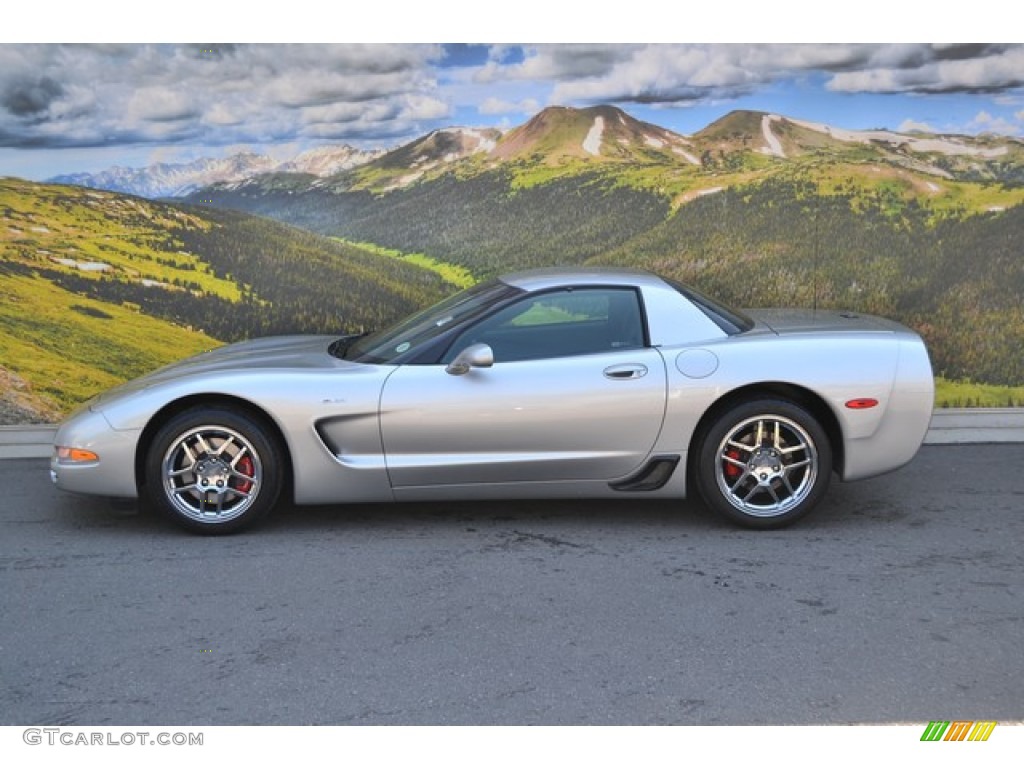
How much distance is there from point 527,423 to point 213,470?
59.9 inches

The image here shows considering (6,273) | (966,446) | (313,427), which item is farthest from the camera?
(6,273)

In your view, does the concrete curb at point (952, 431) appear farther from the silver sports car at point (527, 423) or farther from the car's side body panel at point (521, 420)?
the car's side body panel at point (521, 420)

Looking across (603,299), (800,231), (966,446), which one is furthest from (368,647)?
(800,231)

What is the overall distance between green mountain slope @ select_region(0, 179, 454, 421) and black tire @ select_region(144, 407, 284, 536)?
280 centimetres

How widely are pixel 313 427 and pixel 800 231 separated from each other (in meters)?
4.40

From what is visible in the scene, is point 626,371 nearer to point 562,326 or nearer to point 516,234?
point 562,326

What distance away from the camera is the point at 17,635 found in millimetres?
4590

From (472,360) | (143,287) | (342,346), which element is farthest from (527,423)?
(143,287)

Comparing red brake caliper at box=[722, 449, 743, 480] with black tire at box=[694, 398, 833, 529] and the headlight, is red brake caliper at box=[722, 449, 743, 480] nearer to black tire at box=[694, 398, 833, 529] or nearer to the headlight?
black tire at box=[694, 398, 833, 529]

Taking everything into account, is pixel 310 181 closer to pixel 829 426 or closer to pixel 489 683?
pixel 829 426

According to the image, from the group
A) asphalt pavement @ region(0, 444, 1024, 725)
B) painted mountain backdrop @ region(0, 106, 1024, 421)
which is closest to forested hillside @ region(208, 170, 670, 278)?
painted mountain backdrop @ region(0, 106, 1024, 421)

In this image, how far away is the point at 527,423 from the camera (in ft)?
18.4

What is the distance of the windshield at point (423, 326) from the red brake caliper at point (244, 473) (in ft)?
2.44
